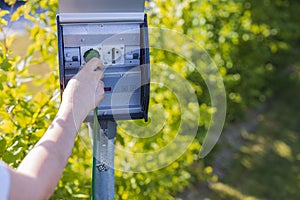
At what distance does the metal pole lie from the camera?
1702 mm

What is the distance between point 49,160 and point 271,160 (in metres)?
3.32

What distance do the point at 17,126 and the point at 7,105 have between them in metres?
0.11

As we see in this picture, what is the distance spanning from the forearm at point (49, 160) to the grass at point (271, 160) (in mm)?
2647

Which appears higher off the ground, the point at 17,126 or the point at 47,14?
the point at 47,14

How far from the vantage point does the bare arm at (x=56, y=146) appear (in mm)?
1126

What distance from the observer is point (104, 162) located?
171 centimetres

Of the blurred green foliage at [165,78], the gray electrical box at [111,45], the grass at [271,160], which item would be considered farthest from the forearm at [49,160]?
the grass at [271,160]

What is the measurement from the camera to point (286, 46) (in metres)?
5.29

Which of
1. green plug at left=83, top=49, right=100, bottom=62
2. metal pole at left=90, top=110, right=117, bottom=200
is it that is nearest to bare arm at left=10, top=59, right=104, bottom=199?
green plug at left=83, top=49, right=100, bottom=62

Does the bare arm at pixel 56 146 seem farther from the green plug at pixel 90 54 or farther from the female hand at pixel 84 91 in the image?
the green plug at pixel 90 54

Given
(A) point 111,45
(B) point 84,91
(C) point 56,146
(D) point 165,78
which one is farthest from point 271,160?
(C) point 56,146

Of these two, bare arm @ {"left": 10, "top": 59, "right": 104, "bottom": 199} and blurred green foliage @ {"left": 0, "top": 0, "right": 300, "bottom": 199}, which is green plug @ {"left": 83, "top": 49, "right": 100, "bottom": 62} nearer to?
bare arm @ {"left": 10, "top": 59, "right": 104, "bottom": 199}

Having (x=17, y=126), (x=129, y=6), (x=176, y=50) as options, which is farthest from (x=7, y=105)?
(x=176, y=50)

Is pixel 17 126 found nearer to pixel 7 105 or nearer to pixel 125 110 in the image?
pixel 7 105
